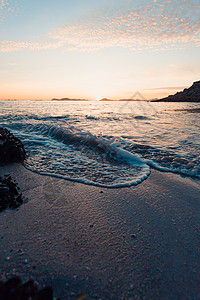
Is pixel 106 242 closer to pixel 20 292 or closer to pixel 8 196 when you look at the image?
pixel 20 292

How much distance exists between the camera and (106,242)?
1.61 meters

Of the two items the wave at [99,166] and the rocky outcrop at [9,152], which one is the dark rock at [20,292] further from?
the rocky outcrop at [9,152]

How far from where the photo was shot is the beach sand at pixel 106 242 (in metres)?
1.23

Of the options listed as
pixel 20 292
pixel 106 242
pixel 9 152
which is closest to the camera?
pixel 20 292

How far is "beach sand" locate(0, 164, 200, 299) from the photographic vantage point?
1.23m

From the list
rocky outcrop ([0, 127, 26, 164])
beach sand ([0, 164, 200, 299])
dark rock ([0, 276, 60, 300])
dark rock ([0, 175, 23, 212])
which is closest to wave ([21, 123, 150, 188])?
rocky outcrop ([0, 127, 26, 164])

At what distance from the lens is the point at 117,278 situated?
1.27 m

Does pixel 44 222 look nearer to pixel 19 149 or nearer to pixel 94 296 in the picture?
pixel 94 296

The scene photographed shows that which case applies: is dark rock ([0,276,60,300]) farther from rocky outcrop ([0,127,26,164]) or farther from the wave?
rocky outcrop ([0,127,26,164])

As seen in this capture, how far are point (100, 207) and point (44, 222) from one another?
73 centimetres

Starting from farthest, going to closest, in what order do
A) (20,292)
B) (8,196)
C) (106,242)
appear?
(8,196) → (106,242) → (20,292)

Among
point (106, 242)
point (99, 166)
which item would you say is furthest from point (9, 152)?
point (106, 242)

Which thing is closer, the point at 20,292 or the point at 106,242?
the point at 20,292

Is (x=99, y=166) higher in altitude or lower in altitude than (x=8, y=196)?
lower
